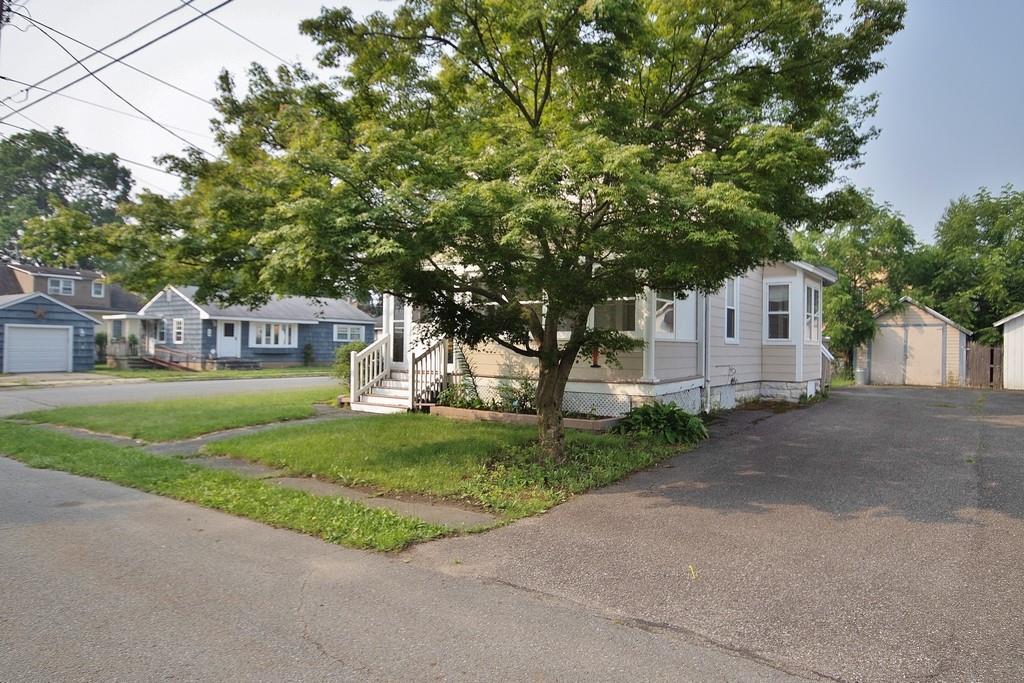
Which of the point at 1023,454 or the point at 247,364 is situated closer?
the point at 1023,454

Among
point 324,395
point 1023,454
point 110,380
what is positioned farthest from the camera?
point 110,380

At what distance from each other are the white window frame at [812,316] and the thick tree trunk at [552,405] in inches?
435

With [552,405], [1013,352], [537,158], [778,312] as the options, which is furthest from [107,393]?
[1013,352]

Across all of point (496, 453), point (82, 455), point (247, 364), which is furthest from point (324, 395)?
point (247, 364)

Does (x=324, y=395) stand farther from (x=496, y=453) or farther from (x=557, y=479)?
(x=557, y=479)

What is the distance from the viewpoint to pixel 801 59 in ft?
27.4

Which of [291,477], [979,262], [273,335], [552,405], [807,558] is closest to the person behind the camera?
[807,558]

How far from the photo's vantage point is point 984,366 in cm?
2316

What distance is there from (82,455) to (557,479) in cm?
701

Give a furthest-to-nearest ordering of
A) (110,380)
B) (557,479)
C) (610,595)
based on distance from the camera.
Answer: (110,380) < (557,479) < (610,595)

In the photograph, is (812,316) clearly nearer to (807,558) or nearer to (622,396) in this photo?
(622,396)

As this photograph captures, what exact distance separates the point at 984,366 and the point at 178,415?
2652cm

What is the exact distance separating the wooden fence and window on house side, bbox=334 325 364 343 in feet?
102

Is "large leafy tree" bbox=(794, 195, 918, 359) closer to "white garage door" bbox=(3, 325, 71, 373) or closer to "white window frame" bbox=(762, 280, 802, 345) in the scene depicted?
"white window frame" bbox=(762, 280, 802, 345)
